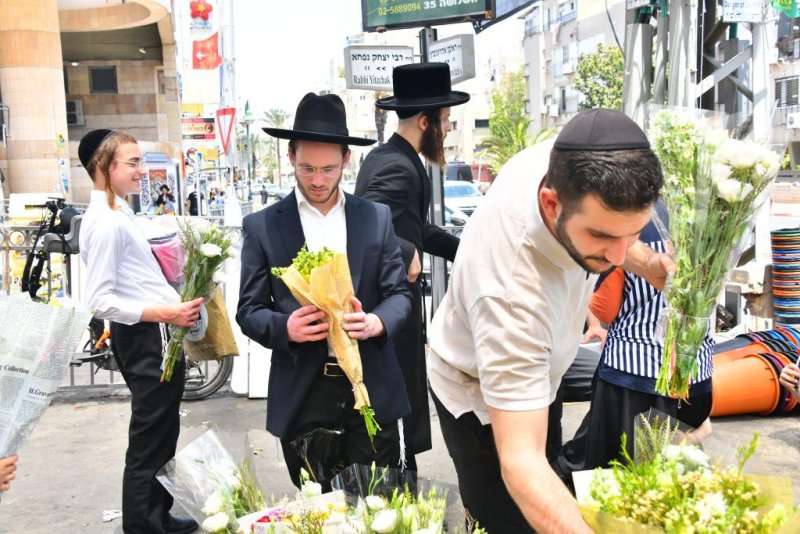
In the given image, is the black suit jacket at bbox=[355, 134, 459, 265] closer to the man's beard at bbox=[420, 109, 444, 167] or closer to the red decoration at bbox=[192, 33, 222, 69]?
the man's beard at bbox=[420, 109, 444, 167]

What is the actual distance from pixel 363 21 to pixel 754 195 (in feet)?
18.8

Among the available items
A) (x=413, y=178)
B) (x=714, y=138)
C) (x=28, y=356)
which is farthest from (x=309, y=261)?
Answer: (x=413, y=178)

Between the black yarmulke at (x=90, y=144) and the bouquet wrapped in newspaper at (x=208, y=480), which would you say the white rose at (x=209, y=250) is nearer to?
the black yarmulke at (x=90, y=144)

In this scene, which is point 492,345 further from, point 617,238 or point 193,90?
point 193,90

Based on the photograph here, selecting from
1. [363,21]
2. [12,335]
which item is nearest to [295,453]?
[12,335]

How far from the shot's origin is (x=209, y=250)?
3.80m

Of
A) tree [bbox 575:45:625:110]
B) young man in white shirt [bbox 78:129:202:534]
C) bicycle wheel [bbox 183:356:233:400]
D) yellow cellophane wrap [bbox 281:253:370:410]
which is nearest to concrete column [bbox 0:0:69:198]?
bicycle wheel [bbox 183:356:233:400]

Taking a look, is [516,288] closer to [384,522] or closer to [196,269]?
[384,522]

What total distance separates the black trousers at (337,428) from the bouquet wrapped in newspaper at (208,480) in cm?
90

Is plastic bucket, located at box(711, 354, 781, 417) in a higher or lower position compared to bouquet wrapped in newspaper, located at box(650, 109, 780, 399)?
lower

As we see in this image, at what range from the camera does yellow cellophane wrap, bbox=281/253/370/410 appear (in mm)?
2670

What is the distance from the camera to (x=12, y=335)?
88.7 inches

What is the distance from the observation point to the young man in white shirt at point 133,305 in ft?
12.0

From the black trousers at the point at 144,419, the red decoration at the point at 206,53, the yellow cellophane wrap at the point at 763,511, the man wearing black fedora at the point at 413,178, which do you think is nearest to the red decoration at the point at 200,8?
the red decoration at the point at 206,53
